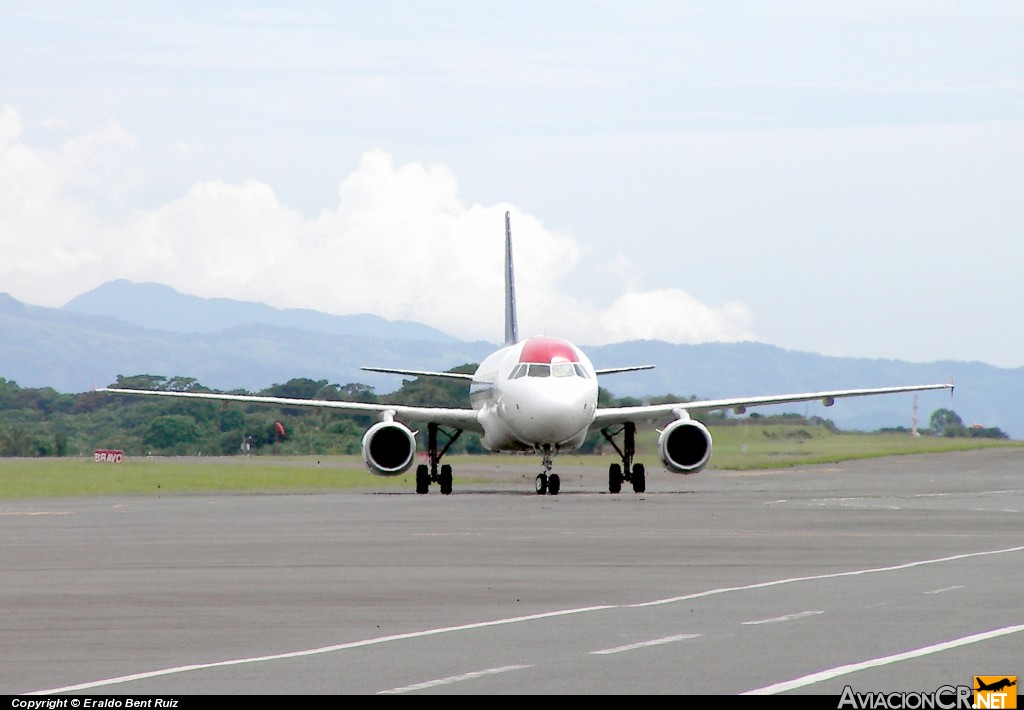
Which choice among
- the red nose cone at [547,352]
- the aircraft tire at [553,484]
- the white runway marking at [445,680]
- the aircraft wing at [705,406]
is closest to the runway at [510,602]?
the white runway marking at [445,680]

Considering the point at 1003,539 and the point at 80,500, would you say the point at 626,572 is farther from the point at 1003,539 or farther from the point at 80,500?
the point at 80,500

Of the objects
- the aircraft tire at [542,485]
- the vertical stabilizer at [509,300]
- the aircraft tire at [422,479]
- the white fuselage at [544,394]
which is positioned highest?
the vertical stabilizer at [509,300]

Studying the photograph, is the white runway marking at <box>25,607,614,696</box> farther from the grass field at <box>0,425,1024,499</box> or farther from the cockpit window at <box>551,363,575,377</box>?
the grass field at <box>0,425,1024,499</box>

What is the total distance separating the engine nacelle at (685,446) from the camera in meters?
43.8

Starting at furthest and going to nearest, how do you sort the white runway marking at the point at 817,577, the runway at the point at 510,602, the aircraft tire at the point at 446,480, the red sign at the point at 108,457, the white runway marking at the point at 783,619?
the red sign at the point at 108,457 → the aircraft tire at the point at 446,480 → the white runway marking at the point at 817,577 → the white runway marking at the point at 783,619 → the runway at the point at 510,602

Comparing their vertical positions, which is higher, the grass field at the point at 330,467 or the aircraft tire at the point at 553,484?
the grass field at the point at 330,467

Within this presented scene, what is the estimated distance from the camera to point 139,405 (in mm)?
99438

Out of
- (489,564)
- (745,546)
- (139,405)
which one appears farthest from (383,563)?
(139,405)

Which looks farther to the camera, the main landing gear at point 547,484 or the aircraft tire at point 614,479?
the aircraft tire at point 614,479

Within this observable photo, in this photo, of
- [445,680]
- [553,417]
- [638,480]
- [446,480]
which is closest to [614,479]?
[638,480]

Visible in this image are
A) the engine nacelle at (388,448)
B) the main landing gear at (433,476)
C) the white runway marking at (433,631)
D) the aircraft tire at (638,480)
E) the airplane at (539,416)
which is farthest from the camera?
the engine nacelle at (388,448)

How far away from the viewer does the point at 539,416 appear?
41.3 m

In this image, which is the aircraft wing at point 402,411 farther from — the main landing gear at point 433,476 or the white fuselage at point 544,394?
the white fuselage at point 544,394

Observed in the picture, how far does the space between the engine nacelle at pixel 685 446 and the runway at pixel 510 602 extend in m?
12.4
